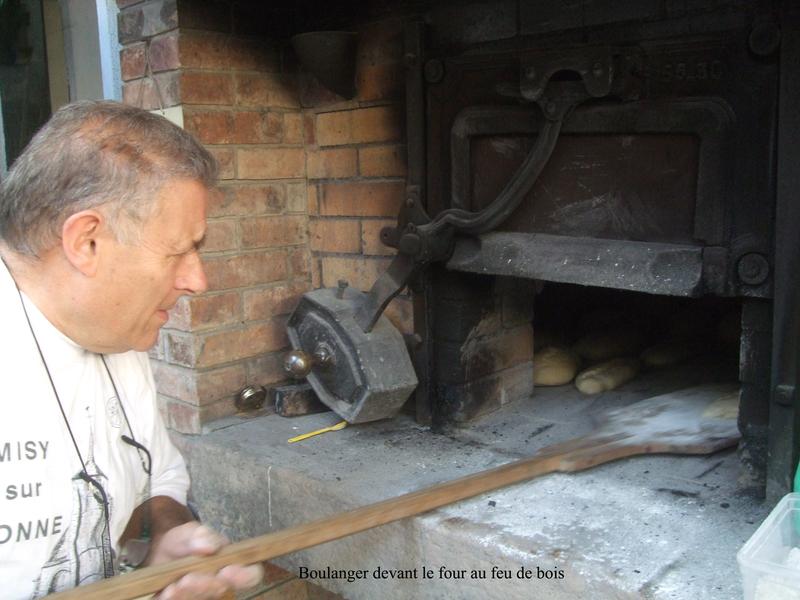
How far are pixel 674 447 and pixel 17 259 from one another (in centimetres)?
124

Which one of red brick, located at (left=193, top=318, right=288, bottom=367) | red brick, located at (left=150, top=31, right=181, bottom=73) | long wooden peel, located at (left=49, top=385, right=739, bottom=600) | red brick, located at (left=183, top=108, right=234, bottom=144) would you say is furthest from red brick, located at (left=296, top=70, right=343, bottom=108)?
long wooden peel, located at (left=49, top=385, right=739, bottom=600)

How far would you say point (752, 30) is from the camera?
1.29 meters

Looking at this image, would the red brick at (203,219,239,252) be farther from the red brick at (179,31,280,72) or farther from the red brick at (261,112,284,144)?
the red brick at (179,31,280,72)

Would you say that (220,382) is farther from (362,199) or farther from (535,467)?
(535,467)

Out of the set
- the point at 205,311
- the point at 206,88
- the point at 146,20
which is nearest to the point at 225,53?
the point at 206,88

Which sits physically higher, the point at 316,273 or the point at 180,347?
the point at 316,273

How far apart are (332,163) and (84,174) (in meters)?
1.04

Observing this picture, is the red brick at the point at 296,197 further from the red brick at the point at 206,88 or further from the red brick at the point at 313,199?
the red brick at the point at 206,88

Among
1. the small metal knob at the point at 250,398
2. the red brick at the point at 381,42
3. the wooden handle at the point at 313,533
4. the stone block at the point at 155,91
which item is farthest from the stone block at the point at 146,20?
the wooden handle at the point at 313,533

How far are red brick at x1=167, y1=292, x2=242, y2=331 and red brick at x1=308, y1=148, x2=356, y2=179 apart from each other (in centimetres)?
39

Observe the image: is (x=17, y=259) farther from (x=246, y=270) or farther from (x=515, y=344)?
(x=515, y=344)

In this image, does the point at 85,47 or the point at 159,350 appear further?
Result: the point at 85,47

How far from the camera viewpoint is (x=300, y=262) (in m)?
2.15

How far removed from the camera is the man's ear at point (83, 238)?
1.05 meters
